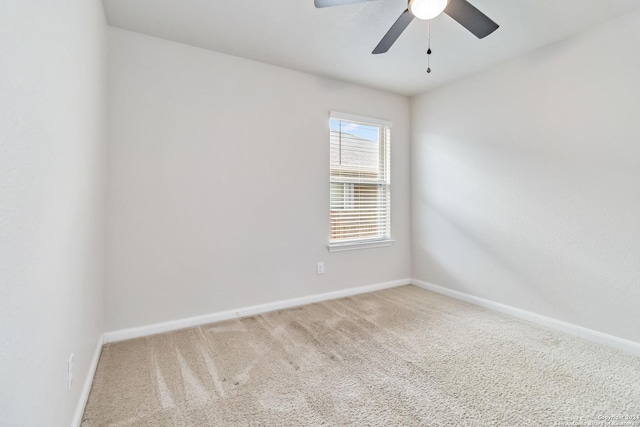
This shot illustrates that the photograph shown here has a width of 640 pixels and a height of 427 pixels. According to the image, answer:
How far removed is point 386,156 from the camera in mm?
3695

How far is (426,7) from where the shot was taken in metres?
1.71

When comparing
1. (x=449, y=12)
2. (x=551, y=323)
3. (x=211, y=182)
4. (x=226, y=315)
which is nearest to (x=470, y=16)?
(x=449, y=12)

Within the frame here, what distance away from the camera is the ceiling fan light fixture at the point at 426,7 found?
5.49 ft

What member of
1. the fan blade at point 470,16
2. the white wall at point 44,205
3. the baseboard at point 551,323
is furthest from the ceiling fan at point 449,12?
the baseboard at point 551,323

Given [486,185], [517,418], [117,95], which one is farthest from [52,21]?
[486,185]

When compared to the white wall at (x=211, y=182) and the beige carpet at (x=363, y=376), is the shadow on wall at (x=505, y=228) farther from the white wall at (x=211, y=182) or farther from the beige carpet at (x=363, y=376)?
the white wall at (x=211, y=182)

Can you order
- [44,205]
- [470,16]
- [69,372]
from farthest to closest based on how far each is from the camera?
[470,16], [69,372], [44,205]

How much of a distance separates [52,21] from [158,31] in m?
1.53

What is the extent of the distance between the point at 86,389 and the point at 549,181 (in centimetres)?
372

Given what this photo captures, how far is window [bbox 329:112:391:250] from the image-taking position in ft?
10.9

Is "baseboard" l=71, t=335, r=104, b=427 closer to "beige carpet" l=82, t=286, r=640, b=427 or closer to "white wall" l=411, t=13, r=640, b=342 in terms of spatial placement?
"beige carpet" l=82, t=286, r=640, b=427

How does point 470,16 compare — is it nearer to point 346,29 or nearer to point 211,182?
point 346,29

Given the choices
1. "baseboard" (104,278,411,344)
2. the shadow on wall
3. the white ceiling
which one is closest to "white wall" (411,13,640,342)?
the shadow on wall

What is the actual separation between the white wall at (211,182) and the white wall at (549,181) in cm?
127
